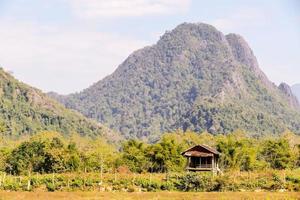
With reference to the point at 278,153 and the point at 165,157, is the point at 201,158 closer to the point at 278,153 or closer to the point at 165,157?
the point at 165,157

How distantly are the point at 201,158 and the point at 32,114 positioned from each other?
70.2m

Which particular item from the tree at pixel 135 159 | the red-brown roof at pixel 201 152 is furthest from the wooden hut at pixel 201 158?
the tree at pixel 135 159

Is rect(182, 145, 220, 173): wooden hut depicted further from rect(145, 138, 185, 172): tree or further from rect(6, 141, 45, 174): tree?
rect(6, 141, 45, 174): tree

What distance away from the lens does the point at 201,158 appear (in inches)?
1870

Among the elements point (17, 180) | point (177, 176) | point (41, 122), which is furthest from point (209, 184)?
point (41, 122)

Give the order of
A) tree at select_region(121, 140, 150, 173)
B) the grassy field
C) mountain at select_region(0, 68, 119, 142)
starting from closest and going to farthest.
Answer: the grassy field, tree at select_region(121, 140, 150, 173), mountain at select_region(0, 68, 119, 142)

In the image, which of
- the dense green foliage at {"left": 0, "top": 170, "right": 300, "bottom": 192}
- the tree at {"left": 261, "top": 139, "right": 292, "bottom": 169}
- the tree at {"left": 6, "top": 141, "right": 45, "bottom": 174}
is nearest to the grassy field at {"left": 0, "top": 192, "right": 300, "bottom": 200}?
the dense green foliage at {"left": 0, "top": 170, "right": 300, "bottom": 192}

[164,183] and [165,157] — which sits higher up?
[165,157]

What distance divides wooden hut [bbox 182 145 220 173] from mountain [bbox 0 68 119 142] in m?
58.8

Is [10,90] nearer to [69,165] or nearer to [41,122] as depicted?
[41,122]

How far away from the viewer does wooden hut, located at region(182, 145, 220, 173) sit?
4656 centimetres

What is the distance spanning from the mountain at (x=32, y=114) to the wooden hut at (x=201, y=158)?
5878 centimetres

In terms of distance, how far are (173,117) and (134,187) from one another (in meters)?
156

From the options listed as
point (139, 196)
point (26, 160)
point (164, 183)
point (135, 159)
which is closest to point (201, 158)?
point (135, 159)
